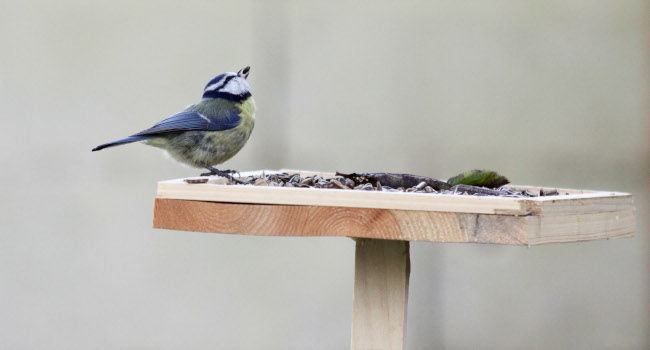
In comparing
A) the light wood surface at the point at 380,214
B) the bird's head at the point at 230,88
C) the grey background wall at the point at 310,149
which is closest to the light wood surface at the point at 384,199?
the light wood surface at the point at 380,214

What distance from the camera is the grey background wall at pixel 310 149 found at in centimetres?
423

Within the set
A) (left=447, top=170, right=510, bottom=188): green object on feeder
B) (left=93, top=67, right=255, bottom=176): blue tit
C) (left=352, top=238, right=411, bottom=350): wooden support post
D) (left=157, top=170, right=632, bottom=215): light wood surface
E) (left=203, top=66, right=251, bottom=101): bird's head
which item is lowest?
(left=352, top=238, right=411, bottom=350): wooden support post

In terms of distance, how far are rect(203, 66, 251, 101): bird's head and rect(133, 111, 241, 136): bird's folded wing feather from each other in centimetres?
13

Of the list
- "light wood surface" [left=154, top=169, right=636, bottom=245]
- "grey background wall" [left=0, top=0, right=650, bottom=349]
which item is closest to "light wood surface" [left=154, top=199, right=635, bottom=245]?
"light wood surface" [left=154, top=169, right=636, bottom=245]

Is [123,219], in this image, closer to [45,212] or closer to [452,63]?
[45,212]

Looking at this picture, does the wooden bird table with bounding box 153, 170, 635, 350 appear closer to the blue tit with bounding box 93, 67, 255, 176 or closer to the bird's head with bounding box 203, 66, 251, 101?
the blue tit with bounding box 93, 67, 255, 176

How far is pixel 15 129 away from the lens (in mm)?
4730

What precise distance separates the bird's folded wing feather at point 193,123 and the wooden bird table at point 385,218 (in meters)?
0.40

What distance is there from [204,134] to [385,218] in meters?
0.80

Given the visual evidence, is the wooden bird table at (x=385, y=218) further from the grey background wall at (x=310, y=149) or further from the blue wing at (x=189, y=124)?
the grey background wall at (x=310, y=149)

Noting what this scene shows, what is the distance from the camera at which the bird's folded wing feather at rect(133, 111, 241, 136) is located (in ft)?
8.93

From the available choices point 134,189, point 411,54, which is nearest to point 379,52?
point 411,54

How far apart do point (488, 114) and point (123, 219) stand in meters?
1.85

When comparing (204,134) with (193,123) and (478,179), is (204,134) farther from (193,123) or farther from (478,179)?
(478,179)
